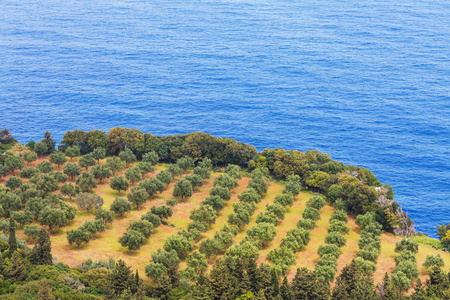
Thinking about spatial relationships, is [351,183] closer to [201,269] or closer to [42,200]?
[201,269]

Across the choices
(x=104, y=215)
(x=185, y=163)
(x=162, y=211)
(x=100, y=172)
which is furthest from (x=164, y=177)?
(x=104, y=215)

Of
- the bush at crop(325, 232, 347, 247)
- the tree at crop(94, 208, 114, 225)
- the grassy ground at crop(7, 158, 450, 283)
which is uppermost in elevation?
the bush at crop(325, 232, 347, 247)

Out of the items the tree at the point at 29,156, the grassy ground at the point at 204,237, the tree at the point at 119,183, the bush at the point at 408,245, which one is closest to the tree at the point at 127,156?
the grassy ground at the point at 204,237

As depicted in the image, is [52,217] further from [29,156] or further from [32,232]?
[29,156]

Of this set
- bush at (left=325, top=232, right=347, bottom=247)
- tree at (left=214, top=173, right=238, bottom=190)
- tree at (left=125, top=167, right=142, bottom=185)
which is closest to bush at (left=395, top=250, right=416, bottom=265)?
bush at (left=325, top=232, right=347, bottom=247)

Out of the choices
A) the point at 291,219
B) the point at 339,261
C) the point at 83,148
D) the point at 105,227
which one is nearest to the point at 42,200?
the point at 105,227

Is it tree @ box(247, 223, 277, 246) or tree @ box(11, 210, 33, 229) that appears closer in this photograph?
tree @ box(247, 223, 277, 246)

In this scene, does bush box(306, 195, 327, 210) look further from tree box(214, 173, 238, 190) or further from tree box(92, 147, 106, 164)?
tree box(92, 147, 106, 164)

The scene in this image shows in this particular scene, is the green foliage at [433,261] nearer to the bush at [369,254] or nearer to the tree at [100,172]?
the bush at [369,254]
